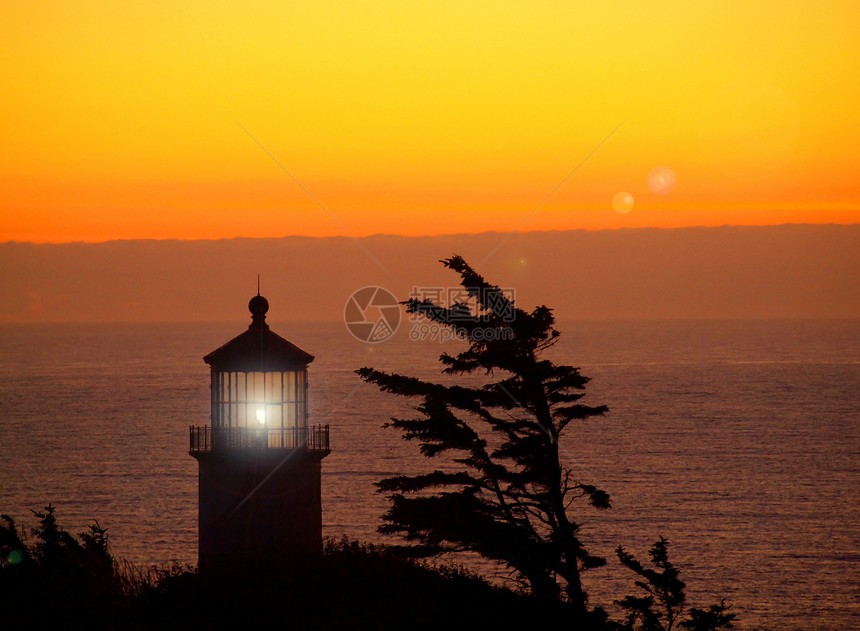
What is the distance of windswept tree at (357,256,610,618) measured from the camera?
18.0 metres

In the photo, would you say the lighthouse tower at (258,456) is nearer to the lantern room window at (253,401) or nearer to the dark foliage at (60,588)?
the lantern room window at (253,401)

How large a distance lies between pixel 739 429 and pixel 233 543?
287ft

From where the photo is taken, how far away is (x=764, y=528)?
191 feet

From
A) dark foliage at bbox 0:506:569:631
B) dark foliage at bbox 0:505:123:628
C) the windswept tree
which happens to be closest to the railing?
the windswept tree

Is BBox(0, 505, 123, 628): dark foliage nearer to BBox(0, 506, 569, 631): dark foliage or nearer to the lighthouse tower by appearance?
BBox(0, 506, 569, 631): dark foliage

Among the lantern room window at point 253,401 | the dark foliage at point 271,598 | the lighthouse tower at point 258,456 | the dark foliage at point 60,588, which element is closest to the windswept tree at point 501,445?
the dark foliage at point 271,598

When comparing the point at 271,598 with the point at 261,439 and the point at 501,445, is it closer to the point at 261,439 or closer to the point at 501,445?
the point at 261,439

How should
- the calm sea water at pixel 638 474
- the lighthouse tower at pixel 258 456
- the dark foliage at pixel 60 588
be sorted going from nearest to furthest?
the dark foliage at pixel 60 588
the lighthouse tower at pixel 258 456
the calm sea water at pixel 638 474

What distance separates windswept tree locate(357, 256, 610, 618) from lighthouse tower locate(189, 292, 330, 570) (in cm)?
165

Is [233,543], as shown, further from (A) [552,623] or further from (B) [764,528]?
(B) [764,528]

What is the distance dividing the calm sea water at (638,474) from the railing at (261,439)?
87.8 ft

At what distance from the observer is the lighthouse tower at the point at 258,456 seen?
62.9 feet

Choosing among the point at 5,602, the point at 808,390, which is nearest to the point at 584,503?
the point at 5,602

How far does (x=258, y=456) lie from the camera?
19438mm
